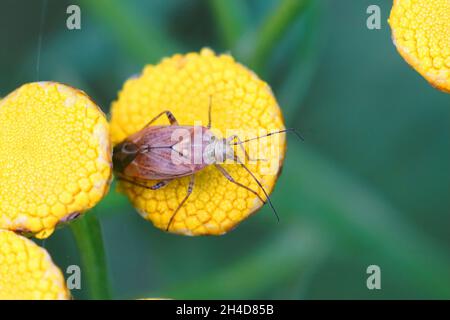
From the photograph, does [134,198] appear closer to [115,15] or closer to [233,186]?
[233,186]

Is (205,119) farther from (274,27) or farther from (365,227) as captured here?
(365,227)

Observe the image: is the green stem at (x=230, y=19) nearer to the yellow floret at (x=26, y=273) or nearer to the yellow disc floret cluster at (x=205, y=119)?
the yellow disc floret cluster at (x=205, y=119)

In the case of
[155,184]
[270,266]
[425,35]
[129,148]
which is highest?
[425,35]

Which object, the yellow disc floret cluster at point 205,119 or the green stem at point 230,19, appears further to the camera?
the green stem at point 230,19

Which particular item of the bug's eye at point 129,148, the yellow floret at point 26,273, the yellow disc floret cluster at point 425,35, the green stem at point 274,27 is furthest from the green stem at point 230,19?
the yellow floret at point 26,273

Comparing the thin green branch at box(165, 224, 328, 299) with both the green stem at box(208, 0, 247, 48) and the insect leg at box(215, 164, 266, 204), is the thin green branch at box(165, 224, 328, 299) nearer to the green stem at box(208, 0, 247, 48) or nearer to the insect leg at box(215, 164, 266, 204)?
the insect leg at box(215, 164, 266, 204)

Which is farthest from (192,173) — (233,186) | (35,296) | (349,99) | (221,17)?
(349,99)

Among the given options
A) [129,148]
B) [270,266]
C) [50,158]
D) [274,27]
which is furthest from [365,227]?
[50,158]
